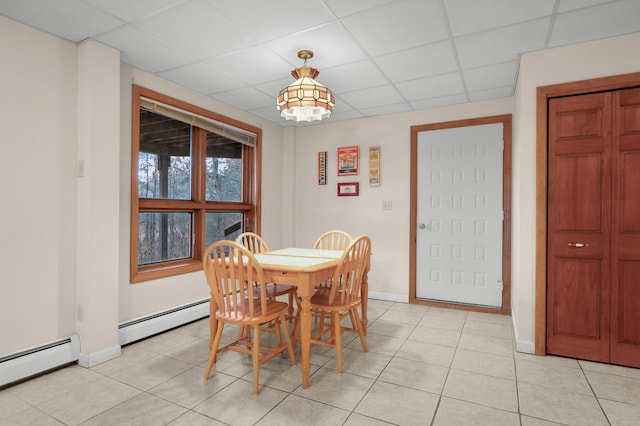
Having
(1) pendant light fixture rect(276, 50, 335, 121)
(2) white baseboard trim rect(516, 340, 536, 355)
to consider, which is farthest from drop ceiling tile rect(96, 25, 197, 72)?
(2) white baseboard trim rect(516, 340, 536, 355)

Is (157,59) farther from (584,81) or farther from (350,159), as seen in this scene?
(584,81)

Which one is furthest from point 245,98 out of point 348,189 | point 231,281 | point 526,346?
point 526,346

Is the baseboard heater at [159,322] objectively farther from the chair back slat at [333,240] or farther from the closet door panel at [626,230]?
the closet door panel at [626,230]

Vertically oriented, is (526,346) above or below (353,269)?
below

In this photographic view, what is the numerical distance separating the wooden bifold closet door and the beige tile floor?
22 centimetres

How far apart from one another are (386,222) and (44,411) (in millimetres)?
3748

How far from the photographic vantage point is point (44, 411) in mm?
1968

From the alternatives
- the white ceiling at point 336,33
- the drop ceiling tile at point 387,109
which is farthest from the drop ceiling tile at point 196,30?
the drop ceiling tile at point 387,109

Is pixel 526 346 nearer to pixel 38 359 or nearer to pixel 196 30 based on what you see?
pixel 196 30

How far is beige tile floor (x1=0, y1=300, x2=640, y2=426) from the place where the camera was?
1913 mm

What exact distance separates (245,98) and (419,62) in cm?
199

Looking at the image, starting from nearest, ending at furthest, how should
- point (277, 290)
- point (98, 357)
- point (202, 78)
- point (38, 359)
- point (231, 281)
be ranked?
point (231, 281)
point (38, 359)
point (98, 357)
point (277, 290)
point (202, 78)

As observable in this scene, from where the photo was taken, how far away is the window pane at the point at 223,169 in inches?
161

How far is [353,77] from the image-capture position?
10.8 feet
